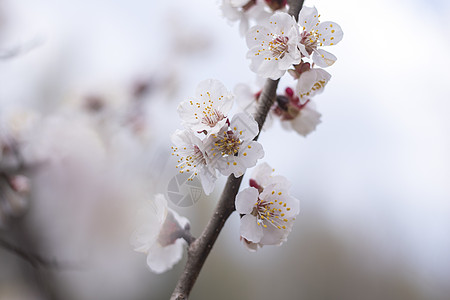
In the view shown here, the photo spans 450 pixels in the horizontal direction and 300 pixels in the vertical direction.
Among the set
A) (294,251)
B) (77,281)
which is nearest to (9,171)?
(77,281)

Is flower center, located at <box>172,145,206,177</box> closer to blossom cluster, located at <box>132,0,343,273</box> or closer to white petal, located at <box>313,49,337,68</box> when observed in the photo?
blossom cluster, located at <box>132,0,343,273</box>

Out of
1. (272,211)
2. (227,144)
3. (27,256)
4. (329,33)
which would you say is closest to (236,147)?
(227,144)

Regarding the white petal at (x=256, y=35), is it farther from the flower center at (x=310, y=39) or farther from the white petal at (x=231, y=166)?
the white petal at (x=231, y=166)

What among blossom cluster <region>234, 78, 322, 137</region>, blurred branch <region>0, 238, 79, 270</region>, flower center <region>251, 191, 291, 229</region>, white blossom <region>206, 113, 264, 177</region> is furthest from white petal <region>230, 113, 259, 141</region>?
blurred branch <region>0, 238, 79, 270</region>

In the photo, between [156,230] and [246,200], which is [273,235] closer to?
[246,200]

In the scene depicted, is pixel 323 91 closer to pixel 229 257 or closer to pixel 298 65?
pixel 298 65

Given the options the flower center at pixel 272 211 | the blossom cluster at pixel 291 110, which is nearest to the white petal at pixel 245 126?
the flower center at pixel 272 211
